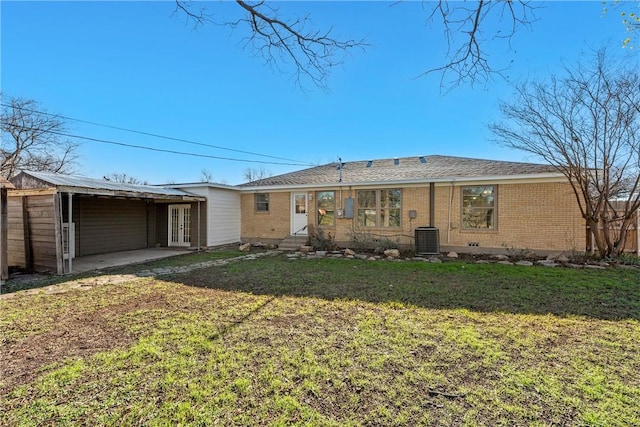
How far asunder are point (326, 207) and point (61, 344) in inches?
390

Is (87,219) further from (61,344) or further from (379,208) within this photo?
(379,208)

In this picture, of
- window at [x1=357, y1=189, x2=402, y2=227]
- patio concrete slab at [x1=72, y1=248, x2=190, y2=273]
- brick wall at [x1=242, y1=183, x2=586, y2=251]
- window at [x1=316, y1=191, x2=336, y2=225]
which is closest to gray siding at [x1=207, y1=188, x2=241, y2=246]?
patio concrete slab at [x1=72, y1=248, x2=190, y2=273]

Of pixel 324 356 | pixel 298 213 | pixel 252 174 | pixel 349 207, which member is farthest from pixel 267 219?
pixel 252 174

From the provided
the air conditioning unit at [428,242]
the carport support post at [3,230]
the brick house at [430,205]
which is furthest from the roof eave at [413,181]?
the carport support post at [3,230]

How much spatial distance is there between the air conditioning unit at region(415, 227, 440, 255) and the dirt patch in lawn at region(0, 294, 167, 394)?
8.65m

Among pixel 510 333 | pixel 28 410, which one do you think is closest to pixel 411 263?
pixel 510 333

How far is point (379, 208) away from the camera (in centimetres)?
1184

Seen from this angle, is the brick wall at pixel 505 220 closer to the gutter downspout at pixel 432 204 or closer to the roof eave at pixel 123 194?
the gutter downspout at pixel 432 204

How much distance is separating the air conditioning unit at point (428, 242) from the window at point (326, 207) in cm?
365

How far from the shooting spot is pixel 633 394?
2.51 metres

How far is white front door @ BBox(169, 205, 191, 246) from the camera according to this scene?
13359 mm

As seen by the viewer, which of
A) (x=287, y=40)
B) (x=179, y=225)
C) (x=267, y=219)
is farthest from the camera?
(x=267, y=219)

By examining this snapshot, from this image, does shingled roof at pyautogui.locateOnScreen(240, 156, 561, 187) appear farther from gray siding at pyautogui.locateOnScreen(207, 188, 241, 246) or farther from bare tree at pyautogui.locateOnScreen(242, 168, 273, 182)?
bare tree at pyautogui.locateOnScreen(242, 168, 273, 182)

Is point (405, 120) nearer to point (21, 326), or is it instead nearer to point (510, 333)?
point (510, 333)
